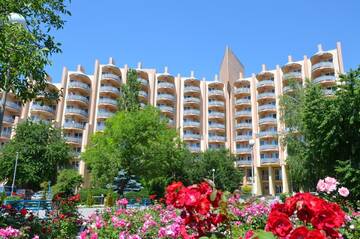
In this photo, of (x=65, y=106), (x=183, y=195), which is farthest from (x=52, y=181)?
(x=183, y=195)

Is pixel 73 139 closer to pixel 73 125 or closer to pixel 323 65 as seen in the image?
pixel 73 125

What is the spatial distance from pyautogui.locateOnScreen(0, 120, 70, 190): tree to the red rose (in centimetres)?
4551

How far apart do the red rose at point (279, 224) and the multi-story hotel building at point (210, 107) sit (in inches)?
2316

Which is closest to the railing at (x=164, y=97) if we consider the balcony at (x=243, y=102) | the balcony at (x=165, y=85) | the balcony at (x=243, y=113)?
the balcony at (x=165, y=85)

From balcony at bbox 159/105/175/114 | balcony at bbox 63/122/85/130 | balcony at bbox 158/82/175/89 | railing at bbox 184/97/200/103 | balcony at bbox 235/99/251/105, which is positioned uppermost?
balcony at bbox 158/82/175/89

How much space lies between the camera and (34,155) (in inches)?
Answer: 1758

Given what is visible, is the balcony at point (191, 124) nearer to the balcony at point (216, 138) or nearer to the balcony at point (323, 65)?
the balcony at point (216, 138)

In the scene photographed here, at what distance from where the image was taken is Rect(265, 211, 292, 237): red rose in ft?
6.66

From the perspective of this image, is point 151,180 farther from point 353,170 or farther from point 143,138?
point 353,170

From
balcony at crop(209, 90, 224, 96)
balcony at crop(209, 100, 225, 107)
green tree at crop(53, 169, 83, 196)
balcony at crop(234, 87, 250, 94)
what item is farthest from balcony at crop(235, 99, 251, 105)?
green tree at crop(53, 169, 83, 196)

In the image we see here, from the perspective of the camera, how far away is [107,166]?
127ft

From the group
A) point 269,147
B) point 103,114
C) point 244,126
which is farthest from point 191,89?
point 269,147

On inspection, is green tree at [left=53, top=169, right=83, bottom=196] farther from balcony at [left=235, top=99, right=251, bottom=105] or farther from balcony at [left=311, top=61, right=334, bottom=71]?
balcony at [left=311, top=61, right=334, bottom=71]

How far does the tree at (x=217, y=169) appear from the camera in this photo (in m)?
53.8
